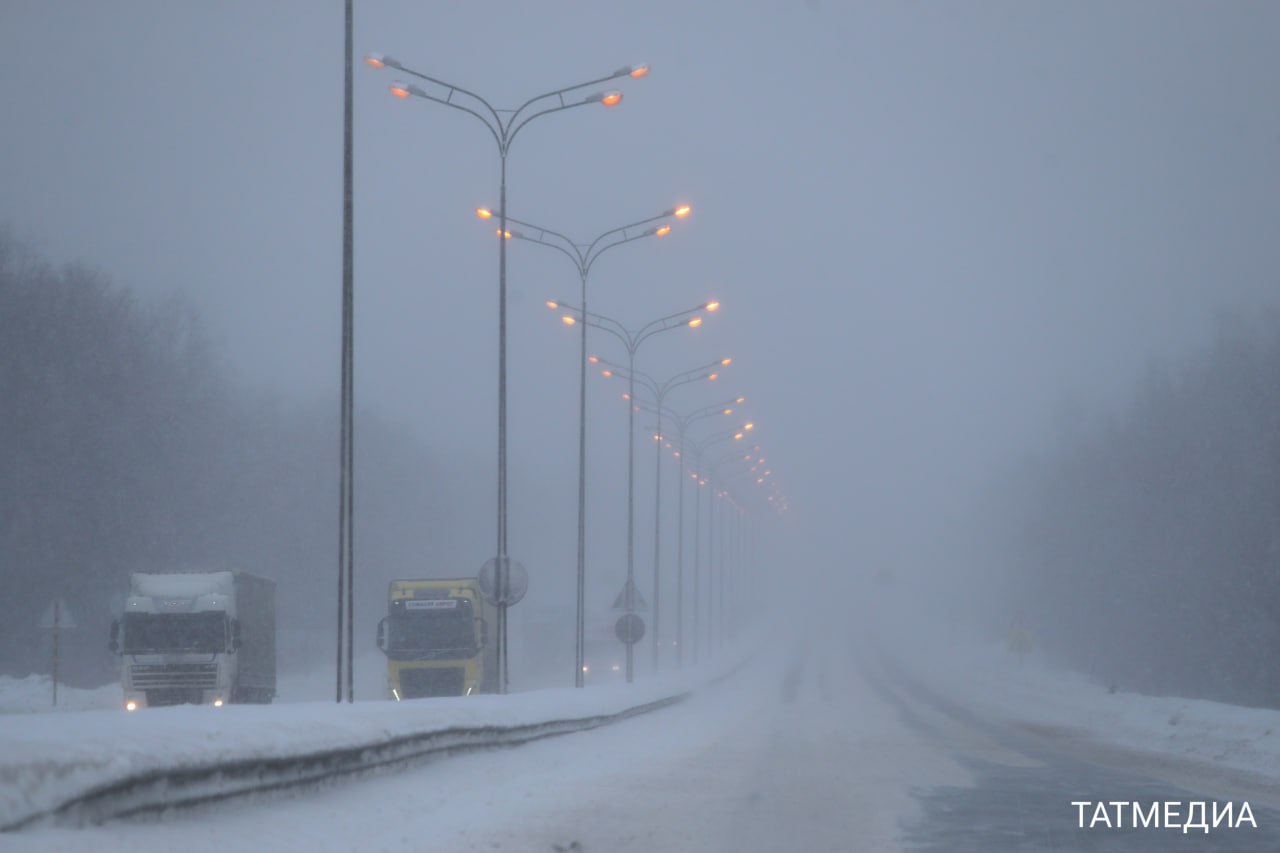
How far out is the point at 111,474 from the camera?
53.8 m

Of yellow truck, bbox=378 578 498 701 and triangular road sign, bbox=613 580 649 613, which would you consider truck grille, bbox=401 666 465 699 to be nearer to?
yellow truck, bbox=378 578 498 701

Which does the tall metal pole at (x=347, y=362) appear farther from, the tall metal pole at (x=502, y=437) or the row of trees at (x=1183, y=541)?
the row of trees at (x=1183, y=541)

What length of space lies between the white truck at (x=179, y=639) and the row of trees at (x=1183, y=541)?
3542 centimetres

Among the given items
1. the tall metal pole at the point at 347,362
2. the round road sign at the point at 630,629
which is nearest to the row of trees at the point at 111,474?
the round road sign at the point at 630,629

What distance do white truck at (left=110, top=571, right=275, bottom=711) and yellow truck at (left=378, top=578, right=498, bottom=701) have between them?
195 inches

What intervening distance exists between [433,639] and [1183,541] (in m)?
38.8

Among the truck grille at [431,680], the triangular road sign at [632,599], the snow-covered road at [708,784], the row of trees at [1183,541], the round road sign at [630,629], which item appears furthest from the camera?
the row of trees at [1183,541]

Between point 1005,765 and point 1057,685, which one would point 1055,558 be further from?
point 1005,765

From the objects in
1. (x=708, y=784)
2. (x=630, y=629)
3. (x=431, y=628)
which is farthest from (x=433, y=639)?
(x=708, y=784)

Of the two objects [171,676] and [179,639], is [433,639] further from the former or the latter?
[171,676]

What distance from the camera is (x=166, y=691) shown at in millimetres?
30031

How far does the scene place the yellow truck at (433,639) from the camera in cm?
3553

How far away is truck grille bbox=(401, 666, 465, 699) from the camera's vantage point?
3550 centimetres

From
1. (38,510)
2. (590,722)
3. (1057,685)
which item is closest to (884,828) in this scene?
(590,722)
